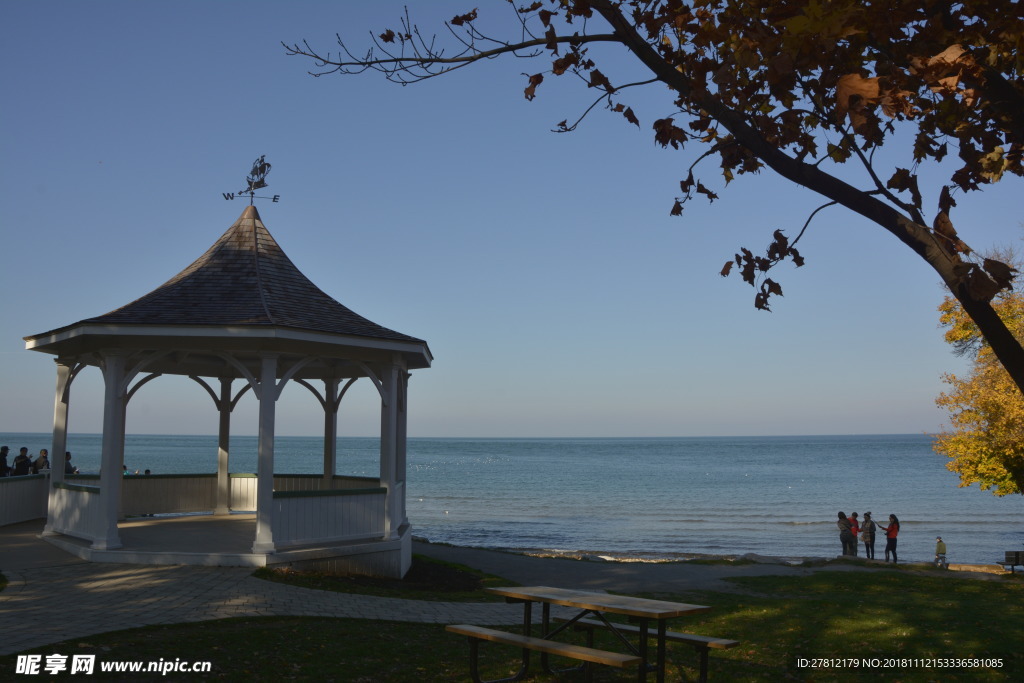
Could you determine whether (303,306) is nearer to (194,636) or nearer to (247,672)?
(194,636)

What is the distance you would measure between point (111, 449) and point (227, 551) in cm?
230

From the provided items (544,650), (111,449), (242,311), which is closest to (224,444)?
(111,449)

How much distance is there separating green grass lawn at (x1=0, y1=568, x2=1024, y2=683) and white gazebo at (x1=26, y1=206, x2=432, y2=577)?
2052mm

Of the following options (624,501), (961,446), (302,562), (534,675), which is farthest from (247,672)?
(624,501)

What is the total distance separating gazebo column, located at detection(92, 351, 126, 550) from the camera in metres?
12.8

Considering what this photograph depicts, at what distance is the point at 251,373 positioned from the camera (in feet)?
43.1

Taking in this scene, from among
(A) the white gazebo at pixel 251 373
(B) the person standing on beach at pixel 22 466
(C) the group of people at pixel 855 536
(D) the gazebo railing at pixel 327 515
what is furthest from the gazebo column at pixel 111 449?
(C) the group of people at pixel 855 536

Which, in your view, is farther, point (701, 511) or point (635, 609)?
point (701, 511)

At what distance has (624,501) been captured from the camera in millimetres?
61469

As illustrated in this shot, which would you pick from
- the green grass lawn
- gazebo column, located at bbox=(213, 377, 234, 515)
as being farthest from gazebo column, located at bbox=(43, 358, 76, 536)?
the green grass lawn

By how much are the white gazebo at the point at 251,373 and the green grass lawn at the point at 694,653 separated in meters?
2.05

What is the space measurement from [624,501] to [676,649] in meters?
53.2

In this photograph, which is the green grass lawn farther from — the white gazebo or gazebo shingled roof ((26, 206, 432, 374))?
gazebo shingled roof ((26, 206, 432, 374))

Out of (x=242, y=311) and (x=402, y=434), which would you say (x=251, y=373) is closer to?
(x=242, y=311)
